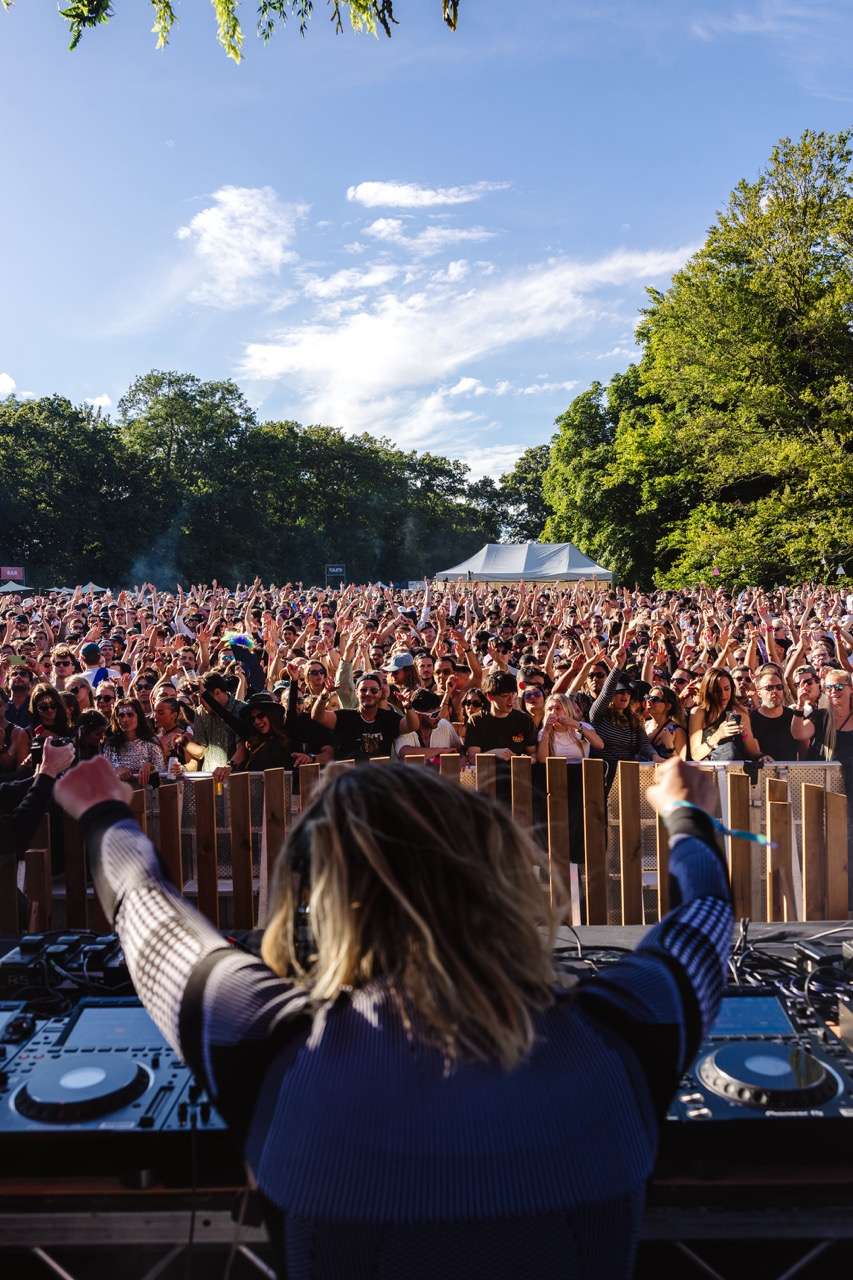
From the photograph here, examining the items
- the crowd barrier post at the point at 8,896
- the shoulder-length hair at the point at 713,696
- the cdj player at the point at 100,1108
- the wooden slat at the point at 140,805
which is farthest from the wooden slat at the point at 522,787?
the cdj player at the point at 100,1108

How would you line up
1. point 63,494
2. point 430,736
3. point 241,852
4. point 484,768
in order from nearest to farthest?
1. point 241,852
2. point 484,768
3. point 430,736
4. point 63,494

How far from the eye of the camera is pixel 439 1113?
1.11 metres

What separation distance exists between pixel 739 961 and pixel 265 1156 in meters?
1.95

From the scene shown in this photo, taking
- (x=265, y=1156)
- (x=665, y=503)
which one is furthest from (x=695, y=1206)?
(x=665, y=503)

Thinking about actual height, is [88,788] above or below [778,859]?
above

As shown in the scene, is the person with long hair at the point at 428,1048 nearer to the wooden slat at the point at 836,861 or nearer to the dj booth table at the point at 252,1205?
the dj booth table at the point at 252,1205

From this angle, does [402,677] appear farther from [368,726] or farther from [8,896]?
[8,896]

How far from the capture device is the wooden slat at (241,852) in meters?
4.66

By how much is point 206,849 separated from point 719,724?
3.89 m

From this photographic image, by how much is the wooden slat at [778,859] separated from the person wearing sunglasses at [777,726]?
87.1 inches

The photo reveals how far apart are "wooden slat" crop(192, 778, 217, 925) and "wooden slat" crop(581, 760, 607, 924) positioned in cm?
176

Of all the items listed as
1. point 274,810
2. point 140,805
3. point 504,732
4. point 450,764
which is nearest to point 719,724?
point 504,732

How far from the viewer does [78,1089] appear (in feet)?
6.49

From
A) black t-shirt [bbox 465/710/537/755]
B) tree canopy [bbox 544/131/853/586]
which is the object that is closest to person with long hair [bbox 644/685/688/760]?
black t-shirt [bbox 465/710/537/755]
